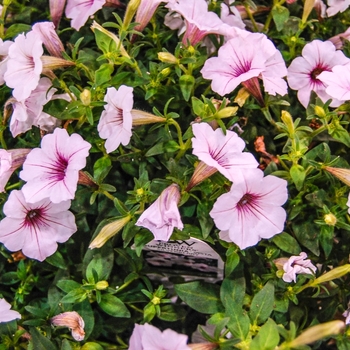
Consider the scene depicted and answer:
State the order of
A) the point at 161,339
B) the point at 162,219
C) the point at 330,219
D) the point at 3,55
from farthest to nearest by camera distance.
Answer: the point at 3,55 < the point at 330,219 < the point at 162,219 < the point at 161,339

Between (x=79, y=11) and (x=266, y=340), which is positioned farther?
(x=79, y=11)

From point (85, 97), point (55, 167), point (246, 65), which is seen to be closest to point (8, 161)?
point (55, 167)

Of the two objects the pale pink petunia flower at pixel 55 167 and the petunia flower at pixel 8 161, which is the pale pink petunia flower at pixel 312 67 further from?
the petunia flower at pixel 8 161

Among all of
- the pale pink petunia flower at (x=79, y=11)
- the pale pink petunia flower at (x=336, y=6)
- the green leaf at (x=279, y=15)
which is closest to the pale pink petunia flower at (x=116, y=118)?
the pale pink petunia flower at (x=79, y=11)

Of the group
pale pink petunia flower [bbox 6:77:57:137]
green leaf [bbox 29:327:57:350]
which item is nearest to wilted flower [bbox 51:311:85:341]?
green leaf [bbox 29:327:57:350]

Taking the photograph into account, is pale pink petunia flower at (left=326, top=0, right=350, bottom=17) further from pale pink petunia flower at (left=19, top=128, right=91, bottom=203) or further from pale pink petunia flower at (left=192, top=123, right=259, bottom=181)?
pale pink petunia flower at (left=19, top=128, right=91, bottom=203)

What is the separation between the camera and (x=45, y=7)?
1452 mm

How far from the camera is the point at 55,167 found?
1096 mm

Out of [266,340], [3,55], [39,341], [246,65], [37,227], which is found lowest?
[39,341]

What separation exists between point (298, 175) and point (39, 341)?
2.00ft

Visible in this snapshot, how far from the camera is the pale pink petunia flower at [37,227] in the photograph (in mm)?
1102

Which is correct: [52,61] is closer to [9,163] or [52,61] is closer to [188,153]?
[9,163]

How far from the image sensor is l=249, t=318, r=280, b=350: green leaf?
0.88 m

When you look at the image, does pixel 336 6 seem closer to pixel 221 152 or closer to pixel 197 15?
pixel 197 15
